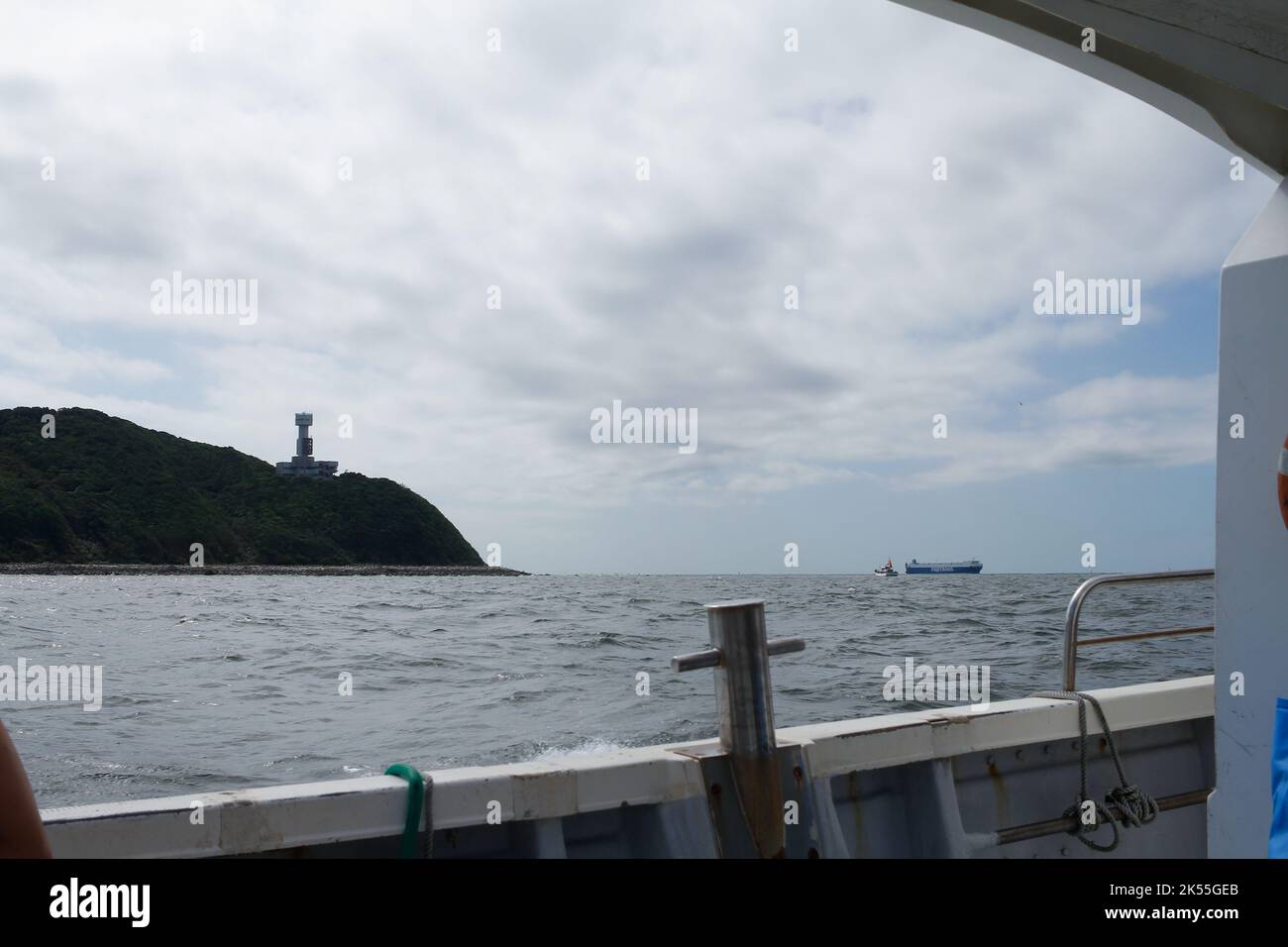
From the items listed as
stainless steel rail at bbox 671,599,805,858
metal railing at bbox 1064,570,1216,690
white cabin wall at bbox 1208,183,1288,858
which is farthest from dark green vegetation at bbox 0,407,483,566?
white cabin wall at bbox 1208,183,1288,858

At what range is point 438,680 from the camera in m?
12.5

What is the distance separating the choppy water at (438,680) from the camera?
7.67m

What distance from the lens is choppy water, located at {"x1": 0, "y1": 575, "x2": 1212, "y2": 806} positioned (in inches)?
302

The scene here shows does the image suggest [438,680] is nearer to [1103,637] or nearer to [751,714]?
[1103,637]

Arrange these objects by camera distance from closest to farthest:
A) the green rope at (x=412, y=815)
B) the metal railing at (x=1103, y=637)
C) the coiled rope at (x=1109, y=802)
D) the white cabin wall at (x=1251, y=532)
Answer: the green rope at (x=412, y=815), the white cabin wall at (x=1251, y=532), the coiled rope at (x=1109, y=802), the metal railing at (x=1103, y=637)

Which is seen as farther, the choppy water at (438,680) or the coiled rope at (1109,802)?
the choppy water at (438,680)

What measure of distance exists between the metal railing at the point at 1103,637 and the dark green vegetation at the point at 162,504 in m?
70.6

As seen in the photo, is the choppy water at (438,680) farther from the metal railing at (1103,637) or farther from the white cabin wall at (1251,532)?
the white cabin wall at (1251,532)

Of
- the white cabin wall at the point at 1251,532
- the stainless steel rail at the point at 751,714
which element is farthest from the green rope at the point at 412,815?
the white cabin wall at the point at 1251,532

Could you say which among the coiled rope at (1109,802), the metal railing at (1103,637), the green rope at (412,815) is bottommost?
the coiled rope at (1109,802)

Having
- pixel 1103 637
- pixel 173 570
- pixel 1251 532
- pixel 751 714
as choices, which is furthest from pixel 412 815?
pixel 173 570

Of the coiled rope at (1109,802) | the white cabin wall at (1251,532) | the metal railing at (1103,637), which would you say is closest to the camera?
the white cabin wall at (1251,532)

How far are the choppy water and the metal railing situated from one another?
3493mm
